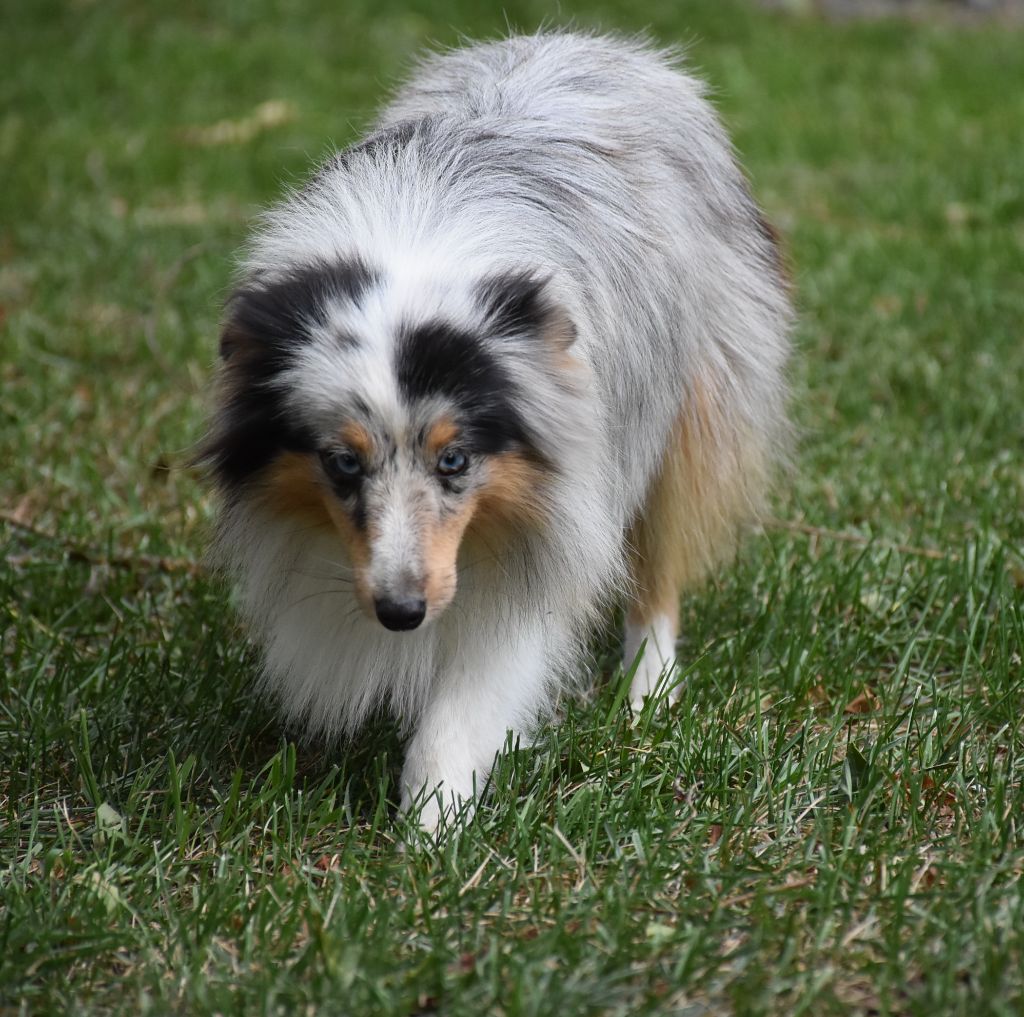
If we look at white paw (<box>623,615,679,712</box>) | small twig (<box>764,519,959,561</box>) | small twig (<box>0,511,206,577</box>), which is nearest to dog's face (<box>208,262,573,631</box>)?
white paw (<box>623,615,679,712</box>)

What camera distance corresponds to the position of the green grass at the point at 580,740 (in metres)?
2.57

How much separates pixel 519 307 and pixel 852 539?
1.87 meters

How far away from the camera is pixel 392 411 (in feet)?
9.04

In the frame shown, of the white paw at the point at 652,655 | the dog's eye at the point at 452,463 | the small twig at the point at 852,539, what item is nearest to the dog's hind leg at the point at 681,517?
the white paw at the point at 652,655

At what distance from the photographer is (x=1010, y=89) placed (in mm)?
8750

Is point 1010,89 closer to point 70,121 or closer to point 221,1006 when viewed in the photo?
point 70,121

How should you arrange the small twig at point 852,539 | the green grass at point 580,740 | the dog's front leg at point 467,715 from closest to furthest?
the green grass at point 580,740, the dog's front leg at point 467,715, the small twig at point 852,539

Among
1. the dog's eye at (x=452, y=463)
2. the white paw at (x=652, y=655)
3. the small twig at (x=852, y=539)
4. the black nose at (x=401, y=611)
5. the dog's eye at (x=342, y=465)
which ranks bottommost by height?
the white paw at (x=652, y=655)

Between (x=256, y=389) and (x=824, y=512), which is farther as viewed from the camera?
(x=824, y=512)

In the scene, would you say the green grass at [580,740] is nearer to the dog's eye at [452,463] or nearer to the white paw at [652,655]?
the white paw at [652,655]

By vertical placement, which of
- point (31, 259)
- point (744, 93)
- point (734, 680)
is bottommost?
point (31, 259)

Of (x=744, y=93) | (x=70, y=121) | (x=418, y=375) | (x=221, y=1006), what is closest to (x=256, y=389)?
(x=418, y=375)

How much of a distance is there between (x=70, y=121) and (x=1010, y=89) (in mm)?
5608

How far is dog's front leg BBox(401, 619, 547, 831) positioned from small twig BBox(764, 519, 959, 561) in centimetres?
139
